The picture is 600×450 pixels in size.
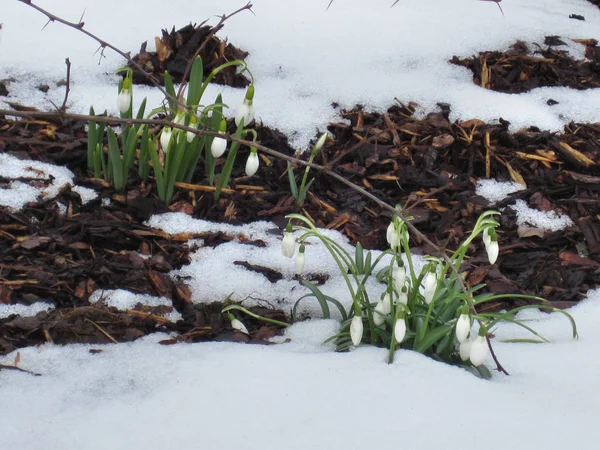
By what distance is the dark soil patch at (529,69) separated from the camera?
11.5ft

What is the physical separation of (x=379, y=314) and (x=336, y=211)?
81cm

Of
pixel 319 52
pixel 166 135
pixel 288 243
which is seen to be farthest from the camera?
pixel 319 52

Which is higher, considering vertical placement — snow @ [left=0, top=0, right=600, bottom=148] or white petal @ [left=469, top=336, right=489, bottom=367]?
snow @ [left=0, top=0, right=600, bottom=148]

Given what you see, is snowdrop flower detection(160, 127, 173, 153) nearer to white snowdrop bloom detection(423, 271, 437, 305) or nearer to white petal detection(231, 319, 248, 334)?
white petal detection(231, 319, 248, 334)

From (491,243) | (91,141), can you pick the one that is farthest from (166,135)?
(491,243)

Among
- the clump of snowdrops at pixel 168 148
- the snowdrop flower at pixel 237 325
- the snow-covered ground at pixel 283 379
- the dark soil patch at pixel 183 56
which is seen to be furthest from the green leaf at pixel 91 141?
the snowdrop flower at pixel 237 325

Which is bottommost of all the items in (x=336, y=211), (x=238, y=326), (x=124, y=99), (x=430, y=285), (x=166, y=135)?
(x=238, y=326)

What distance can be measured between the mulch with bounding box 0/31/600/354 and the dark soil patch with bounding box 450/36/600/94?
1 cm

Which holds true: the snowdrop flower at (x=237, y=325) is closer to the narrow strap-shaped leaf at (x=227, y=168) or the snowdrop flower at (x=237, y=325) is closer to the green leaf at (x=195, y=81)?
the narrow strap-shaped leaf at (x=227, y=168)

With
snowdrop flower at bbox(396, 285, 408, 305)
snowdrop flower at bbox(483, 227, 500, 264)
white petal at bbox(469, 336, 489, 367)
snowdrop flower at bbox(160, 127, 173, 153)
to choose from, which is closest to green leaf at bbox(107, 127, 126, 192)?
snowdrop flower at bbox(160, 127, 173, 153)

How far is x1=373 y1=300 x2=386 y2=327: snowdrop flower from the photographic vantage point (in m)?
2.09

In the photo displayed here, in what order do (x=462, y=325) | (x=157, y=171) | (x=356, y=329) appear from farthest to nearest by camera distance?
(x=157, y=171) → (x=356, y=329) → (x=462, y=325)

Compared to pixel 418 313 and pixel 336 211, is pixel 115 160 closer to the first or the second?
pixel 336 211

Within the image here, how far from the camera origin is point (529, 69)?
141 inches
